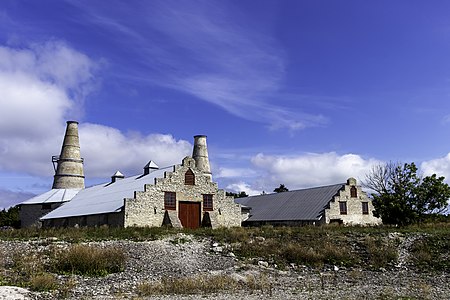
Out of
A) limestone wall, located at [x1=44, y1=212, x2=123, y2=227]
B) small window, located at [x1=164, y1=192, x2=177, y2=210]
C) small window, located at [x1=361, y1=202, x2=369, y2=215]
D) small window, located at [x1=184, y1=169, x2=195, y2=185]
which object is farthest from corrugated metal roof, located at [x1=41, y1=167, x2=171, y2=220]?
small window, located at [x1=361, y1=202, x2=369, y2=215]

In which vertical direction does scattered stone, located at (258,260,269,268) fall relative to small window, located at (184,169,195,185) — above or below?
below

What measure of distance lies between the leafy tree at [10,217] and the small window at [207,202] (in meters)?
27.6

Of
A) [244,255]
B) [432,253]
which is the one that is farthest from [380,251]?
[244,255]

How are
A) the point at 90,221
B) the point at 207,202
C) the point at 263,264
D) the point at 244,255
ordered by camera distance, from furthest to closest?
1. the point at 207,202
2. the point at 90,221
3. the point at 244,255
4. the point at 263,264

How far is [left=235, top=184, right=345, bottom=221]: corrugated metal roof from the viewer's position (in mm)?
41625

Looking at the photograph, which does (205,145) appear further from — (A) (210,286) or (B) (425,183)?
(A) (210,286)

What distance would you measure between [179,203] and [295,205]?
46.8ft

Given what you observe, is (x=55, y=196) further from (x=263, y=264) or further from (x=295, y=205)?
(x=263, y=264)

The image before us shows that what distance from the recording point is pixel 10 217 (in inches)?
2243

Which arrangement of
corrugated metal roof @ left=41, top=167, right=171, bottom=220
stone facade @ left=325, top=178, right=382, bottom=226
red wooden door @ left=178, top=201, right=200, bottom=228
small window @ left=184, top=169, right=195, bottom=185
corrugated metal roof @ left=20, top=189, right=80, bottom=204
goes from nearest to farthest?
corrugated metal roof @ left=41, top=167, right=171, bottom=220, red wooden door @ left=178, top=201, right=200, bottom=228, small window @ left=184, top=169, right=195, bottom=185, stone facade @ left=325, top=178, right=382, bottom=226, corrugated metal roof @ left=20, top=189, right=80, bottom=204

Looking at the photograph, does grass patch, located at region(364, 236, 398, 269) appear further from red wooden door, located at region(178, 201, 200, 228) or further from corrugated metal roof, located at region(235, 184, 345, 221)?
corrugated metal roof, located at region(235, 184, 345, 221)

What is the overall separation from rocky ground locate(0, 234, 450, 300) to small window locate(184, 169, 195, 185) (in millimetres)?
10787

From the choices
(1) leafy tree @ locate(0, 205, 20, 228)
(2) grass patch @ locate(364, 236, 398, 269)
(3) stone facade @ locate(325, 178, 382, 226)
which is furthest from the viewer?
(1) leafy tree @ locate(0, 205, 20, 228)

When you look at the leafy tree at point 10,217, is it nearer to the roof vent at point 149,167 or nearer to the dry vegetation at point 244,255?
the roof vent at point 149,167
